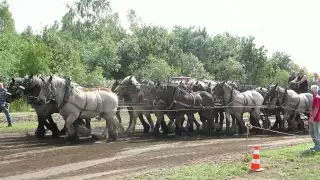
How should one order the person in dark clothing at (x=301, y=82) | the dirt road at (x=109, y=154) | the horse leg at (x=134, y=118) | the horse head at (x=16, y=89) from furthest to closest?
1. the person in dark clothing at (x=301, y=82)
2. the horse leg at (x=134, y=118)
3. the horse head at (x=16, y=89)
4. the dirt road at (x=109, y=154)

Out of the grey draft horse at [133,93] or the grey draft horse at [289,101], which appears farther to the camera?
the grey draft horse at [289,101]

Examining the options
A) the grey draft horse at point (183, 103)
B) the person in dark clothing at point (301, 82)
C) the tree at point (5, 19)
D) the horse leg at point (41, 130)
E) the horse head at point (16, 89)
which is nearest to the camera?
the horse head at point (16, 89)

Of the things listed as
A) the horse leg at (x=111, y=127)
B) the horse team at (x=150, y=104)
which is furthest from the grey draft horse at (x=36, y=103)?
the horse leg at (x=111, y=127)

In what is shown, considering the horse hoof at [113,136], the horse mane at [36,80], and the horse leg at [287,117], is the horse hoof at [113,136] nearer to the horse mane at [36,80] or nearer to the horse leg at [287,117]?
the horse mane at [36,80]

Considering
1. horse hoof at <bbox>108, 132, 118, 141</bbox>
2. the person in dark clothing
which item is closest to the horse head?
horse hoof at <bbox>108, 132, 118, 141</bbox>

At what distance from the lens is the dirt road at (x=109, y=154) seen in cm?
904

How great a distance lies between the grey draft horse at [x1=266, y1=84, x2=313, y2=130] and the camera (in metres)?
17.6

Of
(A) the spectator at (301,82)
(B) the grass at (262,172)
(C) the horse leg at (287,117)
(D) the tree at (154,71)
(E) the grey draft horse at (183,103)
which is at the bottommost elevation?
(B) the grass at (262,172)

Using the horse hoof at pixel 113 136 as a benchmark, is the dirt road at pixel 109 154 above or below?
below

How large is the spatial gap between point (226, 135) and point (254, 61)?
32.0 m

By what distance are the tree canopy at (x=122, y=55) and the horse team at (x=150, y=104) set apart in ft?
41.9

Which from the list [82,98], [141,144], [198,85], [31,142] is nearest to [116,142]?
[141,144]

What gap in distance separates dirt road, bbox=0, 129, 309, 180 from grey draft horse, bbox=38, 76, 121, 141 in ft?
2.82

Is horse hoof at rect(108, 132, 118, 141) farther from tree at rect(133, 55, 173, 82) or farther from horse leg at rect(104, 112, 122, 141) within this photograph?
tree at rect(133, 55, 173, 82)
